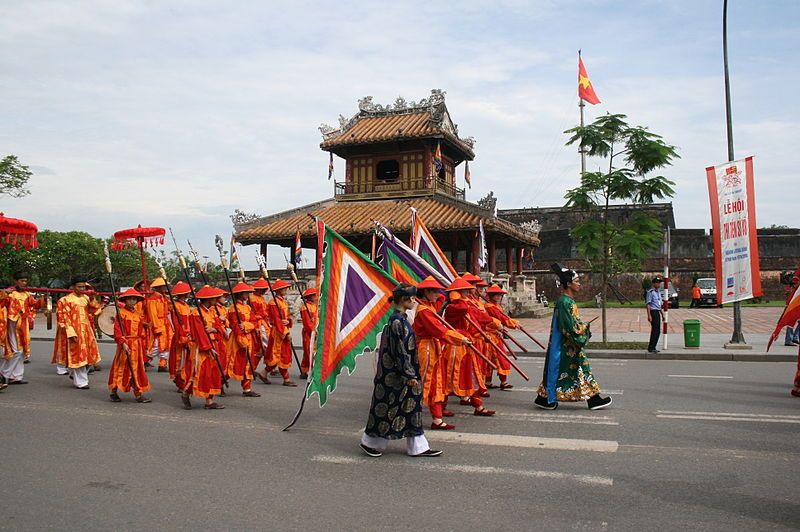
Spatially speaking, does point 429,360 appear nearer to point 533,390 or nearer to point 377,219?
point 533,390

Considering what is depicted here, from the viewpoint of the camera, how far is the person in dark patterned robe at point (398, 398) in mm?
6242

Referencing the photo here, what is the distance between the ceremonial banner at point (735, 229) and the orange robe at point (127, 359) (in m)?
11.4

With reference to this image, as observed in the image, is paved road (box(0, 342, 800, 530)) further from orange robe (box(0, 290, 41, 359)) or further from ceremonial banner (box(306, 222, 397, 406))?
orange robe (box(0, 290, 41, 359))

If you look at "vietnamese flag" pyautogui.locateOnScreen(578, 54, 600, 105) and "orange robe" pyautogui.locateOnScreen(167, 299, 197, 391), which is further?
"vietnamese flag" pyautogui.locateOnScreen(578, 54, 600, 105)

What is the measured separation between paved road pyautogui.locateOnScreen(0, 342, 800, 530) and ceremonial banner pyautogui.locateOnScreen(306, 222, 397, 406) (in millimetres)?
773

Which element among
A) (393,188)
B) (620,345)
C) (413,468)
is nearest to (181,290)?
(413,468)

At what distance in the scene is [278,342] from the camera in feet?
36.3

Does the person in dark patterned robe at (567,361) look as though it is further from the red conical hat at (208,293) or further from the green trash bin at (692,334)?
the green trash bin at (692,334)

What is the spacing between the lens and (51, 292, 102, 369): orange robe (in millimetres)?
10594

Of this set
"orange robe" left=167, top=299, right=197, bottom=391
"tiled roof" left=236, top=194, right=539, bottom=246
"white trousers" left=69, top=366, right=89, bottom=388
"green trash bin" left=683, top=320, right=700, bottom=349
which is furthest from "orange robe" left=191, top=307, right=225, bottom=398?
"tiled roof" left=236, top=194, right=539, bottom=246

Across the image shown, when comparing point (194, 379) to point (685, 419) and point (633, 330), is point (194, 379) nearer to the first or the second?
point (685, 419)

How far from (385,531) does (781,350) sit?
42.1 feet

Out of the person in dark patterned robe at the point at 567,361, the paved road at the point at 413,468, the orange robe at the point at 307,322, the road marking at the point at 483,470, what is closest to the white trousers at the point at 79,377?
the paved road at the point at 413,468

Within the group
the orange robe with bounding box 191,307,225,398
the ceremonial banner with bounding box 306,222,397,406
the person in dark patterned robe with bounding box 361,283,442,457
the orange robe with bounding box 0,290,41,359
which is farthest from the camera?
the orange robe with bounding box 0,290,41,359
